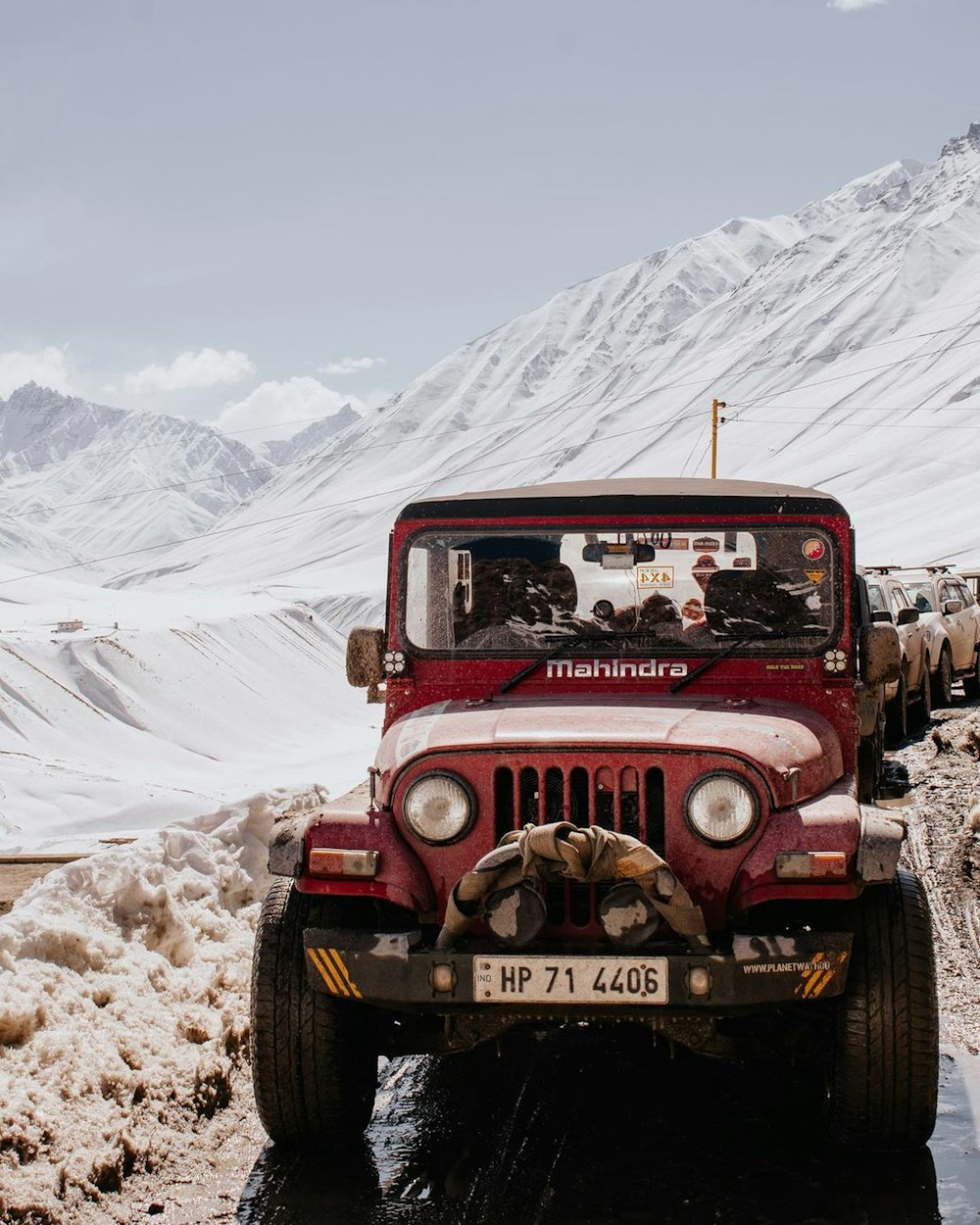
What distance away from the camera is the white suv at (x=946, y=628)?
1673 cm

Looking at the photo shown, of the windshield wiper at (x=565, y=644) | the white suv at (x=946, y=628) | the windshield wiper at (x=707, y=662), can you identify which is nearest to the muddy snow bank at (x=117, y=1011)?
the windshield wiper at (x=565, y=644)

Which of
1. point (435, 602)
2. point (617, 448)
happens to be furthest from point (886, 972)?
point (617, 448)

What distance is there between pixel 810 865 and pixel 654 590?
1.52 m

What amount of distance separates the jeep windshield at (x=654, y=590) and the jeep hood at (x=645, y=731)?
0.30 metres

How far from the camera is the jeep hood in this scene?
429cm

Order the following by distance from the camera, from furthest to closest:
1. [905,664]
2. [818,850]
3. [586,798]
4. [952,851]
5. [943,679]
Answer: [943,679] < [905,664] < [952,851] < [586,798] < [818,850]

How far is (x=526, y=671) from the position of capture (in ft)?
17.2

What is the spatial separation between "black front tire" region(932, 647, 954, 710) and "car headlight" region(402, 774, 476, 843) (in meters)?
13.8

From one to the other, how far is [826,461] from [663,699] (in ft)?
418

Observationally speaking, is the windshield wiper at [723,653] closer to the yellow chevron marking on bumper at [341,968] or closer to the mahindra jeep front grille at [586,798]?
the mahindra jeep front grille at [586,798]

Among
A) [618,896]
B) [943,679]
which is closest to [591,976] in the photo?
[618,896]

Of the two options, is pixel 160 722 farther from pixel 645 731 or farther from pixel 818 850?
pixel 818 850

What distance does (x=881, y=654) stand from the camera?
17.0 feet

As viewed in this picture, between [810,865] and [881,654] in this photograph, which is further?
[881,654]
